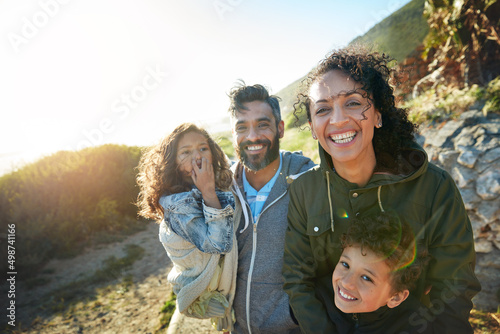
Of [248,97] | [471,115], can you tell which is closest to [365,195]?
[248,97]

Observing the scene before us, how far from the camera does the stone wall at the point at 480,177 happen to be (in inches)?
126

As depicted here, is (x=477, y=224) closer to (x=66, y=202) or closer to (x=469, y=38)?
(x=469, y=38)

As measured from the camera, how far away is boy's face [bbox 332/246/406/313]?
1.49 meters

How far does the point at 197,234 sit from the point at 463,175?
3464 millimetres

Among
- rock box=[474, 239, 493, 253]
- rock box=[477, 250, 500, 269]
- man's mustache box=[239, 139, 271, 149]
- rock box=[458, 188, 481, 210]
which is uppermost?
man's mustache box=[239, 139, 271, 149]

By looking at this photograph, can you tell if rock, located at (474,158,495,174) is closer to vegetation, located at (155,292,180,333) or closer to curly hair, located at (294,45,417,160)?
curly hair, located at (294,45,417,160)

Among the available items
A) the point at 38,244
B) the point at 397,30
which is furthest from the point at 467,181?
the point at 38,244

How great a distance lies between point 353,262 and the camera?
156 centimetres

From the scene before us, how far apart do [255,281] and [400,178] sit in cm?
138

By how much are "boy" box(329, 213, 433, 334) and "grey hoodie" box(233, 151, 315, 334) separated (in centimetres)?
72

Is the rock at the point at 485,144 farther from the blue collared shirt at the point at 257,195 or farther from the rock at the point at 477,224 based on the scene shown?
the blue collared shirt at the point at 257,195

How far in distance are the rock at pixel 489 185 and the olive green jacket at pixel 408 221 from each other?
2340mm

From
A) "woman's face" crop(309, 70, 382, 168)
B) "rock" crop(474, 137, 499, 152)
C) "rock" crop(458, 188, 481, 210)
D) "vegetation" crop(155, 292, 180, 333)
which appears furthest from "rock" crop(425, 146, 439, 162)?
"vegetation" crop(155, 292, 180, 333)

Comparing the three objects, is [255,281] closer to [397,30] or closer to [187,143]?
[187,143]
